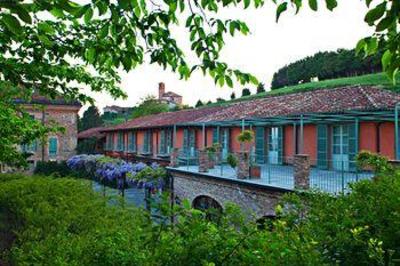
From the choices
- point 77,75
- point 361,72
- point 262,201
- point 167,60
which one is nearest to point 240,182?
point 262,201

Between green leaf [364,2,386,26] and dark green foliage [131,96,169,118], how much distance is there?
52.5 m

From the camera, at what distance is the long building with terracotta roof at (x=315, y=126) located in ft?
51.1

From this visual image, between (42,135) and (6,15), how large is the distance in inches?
317

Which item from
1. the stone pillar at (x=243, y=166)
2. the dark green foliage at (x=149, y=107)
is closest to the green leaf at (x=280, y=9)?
the stone pillar at (x=243, y=166)

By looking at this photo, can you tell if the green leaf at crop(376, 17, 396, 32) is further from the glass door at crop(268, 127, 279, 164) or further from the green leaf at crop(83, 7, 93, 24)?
the glass door at crop(268, 127, 279, 164)

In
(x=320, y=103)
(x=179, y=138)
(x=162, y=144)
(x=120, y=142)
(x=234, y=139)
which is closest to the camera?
(x=320, y=103)

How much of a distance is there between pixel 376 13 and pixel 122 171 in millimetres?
24518

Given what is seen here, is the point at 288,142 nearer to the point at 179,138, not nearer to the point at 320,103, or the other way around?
the point at 320,103

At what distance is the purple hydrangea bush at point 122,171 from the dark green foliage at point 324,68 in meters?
29.1

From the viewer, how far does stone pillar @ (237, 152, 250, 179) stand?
15.1m

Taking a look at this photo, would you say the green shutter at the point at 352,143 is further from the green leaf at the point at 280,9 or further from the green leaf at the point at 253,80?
the green leaf at the point at 280,9

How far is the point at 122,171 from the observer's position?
25.5m

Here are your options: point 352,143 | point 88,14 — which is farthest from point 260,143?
point 88,14

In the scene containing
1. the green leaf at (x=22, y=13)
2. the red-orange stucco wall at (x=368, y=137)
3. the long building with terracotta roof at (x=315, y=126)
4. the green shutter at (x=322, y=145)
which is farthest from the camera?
the green shutter at (x=322, y=145)
